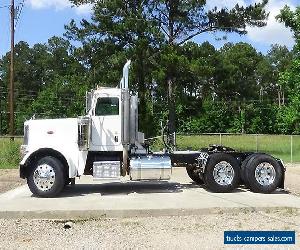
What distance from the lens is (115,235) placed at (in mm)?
8867

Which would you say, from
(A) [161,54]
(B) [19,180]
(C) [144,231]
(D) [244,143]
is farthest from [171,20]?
(C) [144,231]

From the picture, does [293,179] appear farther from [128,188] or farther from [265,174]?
[128,188]

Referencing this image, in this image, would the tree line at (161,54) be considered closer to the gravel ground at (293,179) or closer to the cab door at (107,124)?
the gravel ground at (293,179)

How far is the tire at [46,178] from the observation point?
1279 centimetres

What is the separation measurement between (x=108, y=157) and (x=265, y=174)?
13.2 ft

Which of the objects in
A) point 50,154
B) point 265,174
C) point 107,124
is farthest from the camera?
point 265,174

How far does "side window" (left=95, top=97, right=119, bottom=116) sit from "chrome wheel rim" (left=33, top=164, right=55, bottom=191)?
190 centimetres

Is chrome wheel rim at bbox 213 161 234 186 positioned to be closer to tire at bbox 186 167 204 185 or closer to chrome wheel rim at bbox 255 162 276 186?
chrome wheel rim at bbox 255 162 276 186

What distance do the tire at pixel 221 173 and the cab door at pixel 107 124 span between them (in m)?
2.37

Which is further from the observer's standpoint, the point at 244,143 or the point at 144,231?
the point at 244,143

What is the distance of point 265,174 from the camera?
13.7 m

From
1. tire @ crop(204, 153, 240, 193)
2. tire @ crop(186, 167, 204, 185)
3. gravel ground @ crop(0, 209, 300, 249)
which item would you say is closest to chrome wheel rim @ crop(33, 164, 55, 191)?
gravel ground @ crop(0, 209, 300, 249)

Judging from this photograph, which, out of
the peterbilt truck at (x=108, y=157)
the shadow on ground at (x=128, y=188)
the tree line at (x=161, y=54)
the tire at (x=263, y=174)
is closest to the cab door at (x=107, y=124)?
the peterbilt truck at (x=108, y=157)

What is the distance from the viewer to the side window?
13.6m
